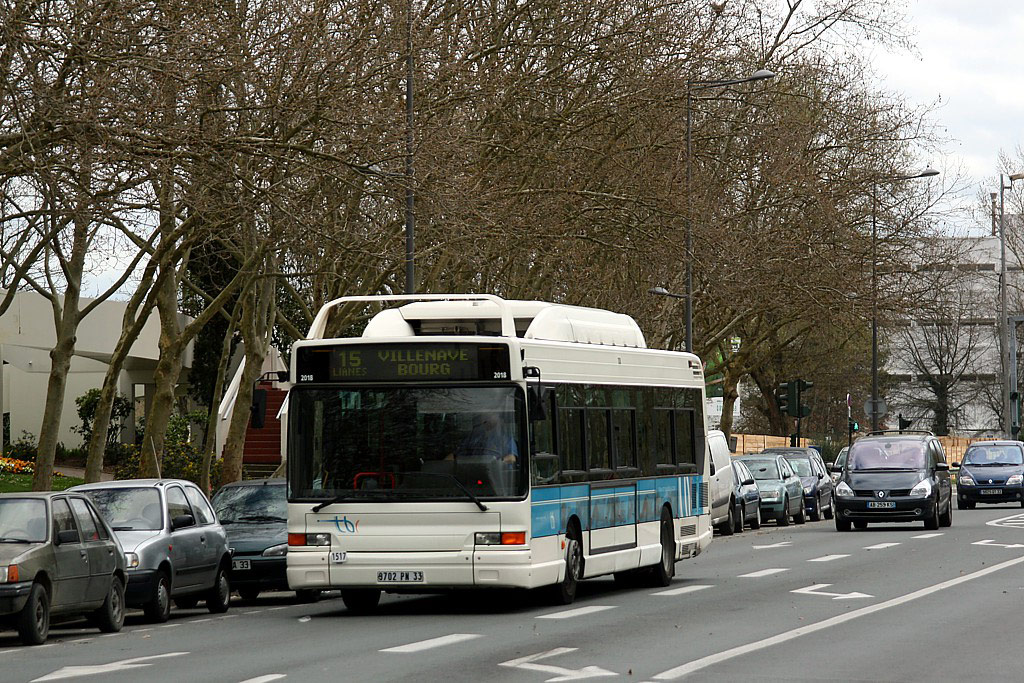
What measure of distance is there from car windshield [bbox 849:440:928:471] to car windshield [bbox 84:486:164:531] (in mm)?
18001

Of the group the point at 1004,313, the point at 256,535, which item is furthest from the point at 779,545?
the point at 1004,313

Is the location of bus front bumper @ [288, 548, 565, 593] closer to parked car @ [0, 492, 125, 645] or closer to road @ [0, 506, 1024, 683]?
road @ [0, 506, 1024, 683]

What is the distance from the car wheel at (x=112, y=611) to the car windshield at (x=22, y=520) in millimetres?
1156

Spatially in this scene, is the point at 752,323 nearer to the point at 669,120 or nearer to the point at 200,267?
the point at 200,267

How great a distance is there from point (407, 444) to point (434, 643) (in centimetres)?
307

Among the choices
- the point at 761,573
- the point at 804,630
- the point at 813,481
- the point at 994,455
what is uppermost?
the point at 994,455

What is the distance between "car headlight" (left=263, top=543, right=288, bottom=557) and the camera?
20.8 meters

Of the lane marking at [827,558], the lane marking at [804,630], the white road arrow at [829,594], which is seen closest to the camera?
the lane marking at [804,630]

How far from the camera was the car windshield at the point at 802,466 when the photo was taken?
42.9m

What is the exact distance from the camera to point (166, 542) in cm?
1847

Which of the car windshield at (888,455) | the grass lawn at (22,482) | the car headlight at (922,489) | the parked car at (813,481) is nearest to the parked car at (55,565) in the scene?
the car headlight at (922,489)

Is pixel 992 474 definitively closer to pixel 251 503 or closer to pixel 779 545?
pixel 779 545

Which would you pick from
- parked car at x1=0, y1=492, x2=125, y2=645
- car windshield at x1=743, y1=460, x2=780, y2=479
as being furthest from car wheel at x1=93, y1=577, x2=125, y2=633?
car windshield at x1=743, y1=460, x2=780, y2=479

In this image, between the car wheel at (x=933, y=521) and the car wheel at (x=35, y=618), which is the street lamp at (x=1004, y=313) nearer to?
the car wheel at (x=933, y=521)
